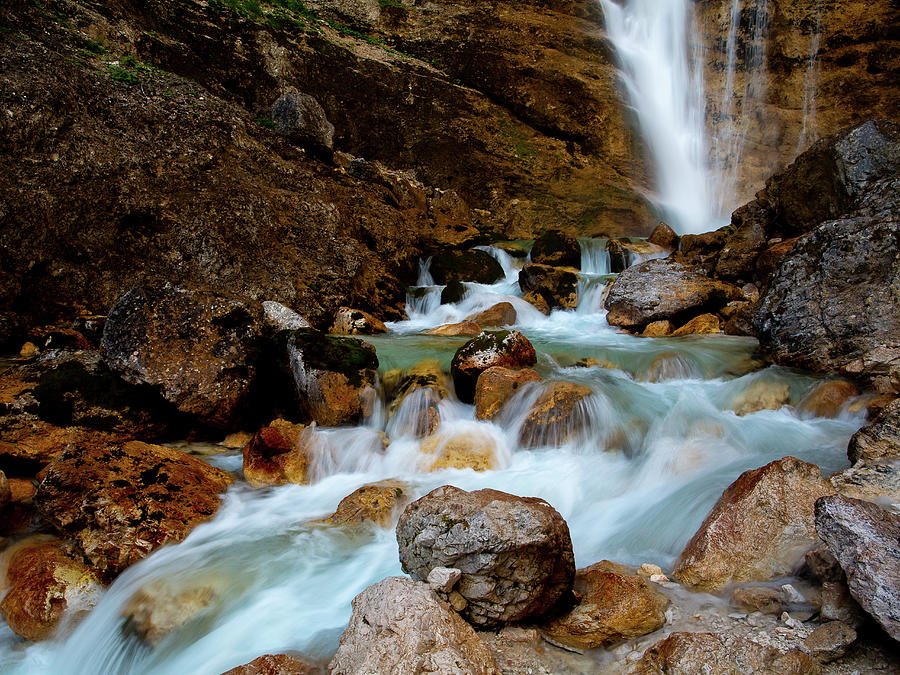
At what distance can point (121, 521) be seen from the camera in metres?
3.95

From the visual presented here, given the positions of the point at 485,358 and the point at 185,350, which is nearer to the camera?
the point at 185,350

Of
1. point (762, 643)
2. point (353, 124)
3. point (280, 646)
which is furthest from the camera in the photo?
point (353, 124)

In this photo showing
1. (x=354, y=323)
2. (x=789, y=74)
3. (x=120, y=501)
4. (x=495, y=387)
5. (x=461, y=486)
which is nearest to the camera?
(x=120, y=501)

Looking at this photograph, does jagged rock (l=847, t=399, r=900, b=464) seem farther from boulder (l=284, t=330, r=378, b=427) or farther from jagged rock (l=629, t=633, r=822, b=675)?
boulder (l=284, t=330, r=378, b=427)

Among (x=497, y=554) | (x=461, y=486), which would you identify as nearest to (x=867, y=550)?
(x=497, y=554)

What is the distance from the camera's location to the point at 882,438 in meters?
3.61

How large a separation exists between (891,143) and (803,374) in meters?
5.80

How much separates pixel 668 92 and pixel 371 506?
22.7m

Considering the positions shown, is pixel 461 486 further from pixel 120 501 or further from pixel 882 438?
pixel 882 438

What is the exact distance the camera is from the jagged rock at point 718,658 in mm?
2189

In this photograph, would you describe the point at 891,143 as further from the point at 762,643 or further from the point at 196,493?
the point at 196,493

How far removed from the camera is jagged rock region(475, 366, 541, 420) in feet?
20.2

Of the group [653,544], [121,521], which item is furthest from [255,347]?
[653,544]

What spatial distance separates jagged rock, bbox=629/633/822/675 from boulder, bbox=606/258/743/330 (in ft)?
25.8
